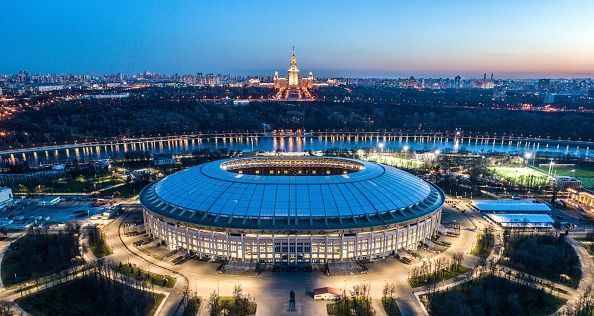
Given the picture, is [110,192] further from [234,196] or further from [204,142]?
[204,142]

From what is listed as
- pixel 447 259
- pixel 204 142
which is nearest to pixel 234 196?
pixel 447 259

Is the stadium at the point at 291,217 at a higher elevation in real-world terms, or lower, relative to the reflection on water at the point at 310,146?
higher

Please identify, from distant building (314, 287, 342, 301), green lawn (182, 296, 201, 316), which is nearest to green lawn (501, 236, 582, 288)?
distant building (314, 287, 342, 301)

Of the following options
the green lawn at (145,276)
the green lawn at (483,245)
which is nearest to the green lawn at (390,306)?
the green lawn at (483,245)

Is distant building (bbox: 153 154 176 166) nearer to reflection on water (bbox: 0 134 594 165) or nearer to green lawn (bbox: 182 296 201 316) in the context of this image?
reflection on water (bbox: 0 134 594 165)

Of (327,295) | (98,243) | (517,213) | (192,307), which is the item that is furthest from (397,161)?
(192,307)

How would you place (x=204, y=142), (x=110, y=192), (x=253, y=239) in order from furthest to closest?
1. (x=204, y=142)
2. (x=110, y=192)
3. (x=253, y=239)

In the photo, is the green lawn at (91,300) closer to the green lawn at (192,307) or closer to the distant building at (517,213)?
the green lawn at (192,307)
